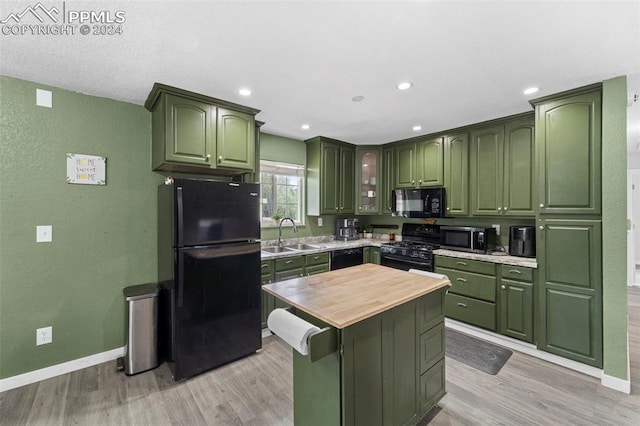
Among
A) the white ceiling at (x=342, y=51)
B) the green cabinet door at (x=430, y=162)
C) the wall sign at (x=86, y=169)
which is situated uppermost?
the white ceiling at (x=342, y=51)

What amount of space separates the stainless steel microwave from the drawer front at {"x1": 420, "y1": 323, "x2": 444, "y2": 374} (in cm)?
171

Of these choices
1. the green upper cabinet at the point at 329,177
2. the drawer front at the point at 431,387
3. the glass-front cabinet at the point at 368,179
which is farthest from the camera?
the glass-front cabinet at the point at 368,179

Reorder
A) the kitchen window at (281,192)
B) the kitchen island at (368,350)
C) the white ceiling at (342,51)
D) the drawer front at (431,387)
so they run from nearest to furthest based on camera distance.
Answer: the kitchen island at (368,350) → the white ceiling at (342,51) → the drawer front at (431,387) → the kitchen window at (281,192)

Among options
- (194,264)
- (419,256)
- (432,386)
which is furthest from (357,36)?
(419,256)

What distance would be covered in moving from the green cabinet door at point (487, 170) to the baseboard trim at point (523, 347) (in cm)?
137

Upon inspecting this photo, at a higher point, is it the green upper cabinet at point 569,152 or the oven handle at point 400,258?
the green upper cabinet at point 569,152

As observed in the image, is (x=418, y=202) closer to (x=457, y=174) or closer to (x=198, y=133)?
(x=457, y=174)

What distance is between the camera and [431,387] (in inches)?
73.2

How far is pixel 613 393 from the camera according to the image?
6.93 ft

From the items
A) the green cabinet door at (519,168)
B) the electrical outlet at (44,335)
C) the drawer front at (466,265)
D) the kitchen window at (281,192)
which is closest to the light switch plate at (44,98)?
the electrical outlet at (44,335)

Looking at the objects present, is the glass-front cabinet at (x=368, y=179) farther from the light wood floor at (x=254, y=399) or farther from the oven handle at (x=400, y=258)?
the light wood floor at (x=254, y=399)

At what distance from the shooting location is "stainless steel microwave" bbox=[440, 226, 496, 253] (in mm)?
3271

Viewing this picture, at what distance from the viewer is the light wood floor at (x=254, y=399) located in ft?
6.10

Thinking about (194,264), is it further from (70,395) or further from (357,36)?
(357,36)
